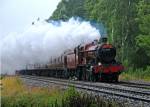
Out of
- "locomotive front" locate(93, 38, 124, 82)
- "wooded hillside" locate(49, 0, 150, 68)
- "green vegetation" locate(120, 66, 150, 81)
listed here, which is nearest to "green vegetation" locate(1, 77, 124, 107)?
"locomotive front" locate(93, 38, 124, 82)

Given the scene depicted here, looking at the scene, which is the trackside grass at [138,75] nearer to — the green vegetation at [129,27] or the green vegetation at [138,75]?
the green vegetation at [138,75]

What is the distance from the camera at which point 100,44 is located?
111 feet

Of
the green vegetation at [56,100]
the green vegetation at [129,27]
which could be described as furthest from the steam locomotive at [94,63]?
the green vegetation at [56,100]

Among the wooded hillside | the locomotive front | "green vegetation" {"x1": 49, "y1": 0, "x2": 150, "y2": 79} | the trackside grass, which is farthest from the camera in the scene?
the wooded hillside

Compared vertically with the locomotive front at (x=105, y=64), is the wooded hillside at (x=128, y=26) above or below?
above

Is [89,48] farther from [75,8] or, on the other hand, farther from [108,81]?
[75,8]

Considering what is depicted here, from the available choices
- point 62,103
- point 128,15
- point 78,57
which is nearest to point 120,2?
point 128,15

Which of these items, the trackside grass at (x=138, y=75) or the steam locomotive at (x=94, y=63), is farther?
the trackside grass at (x=138, y=75)

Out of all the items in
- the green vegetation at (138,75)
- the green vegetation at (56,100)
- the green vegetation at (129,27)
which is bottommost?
the green vegetation at (56,100)

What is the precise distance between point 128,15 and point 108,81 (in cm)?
1754

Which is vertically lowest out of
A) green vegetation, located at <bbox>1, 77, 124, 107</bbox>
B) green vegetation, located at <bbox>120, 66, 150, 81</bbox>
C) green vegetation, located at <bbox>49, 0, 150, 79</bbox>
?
green vegetation, located at <bbox>1, 77, 124, 107</bbox>

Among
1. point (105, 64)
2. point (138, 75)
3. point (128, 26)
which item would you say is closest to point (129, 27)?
point (128, 26)

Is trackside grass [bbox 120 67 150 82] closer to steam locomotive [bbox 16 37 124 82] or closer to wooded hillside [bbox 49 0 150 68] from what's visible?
wooded hillside [bbox 49 0 150 68]

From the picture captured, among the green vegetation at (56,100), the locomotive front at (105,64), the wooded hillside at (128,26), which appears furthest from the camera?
the wooded hillside at (128,26)
